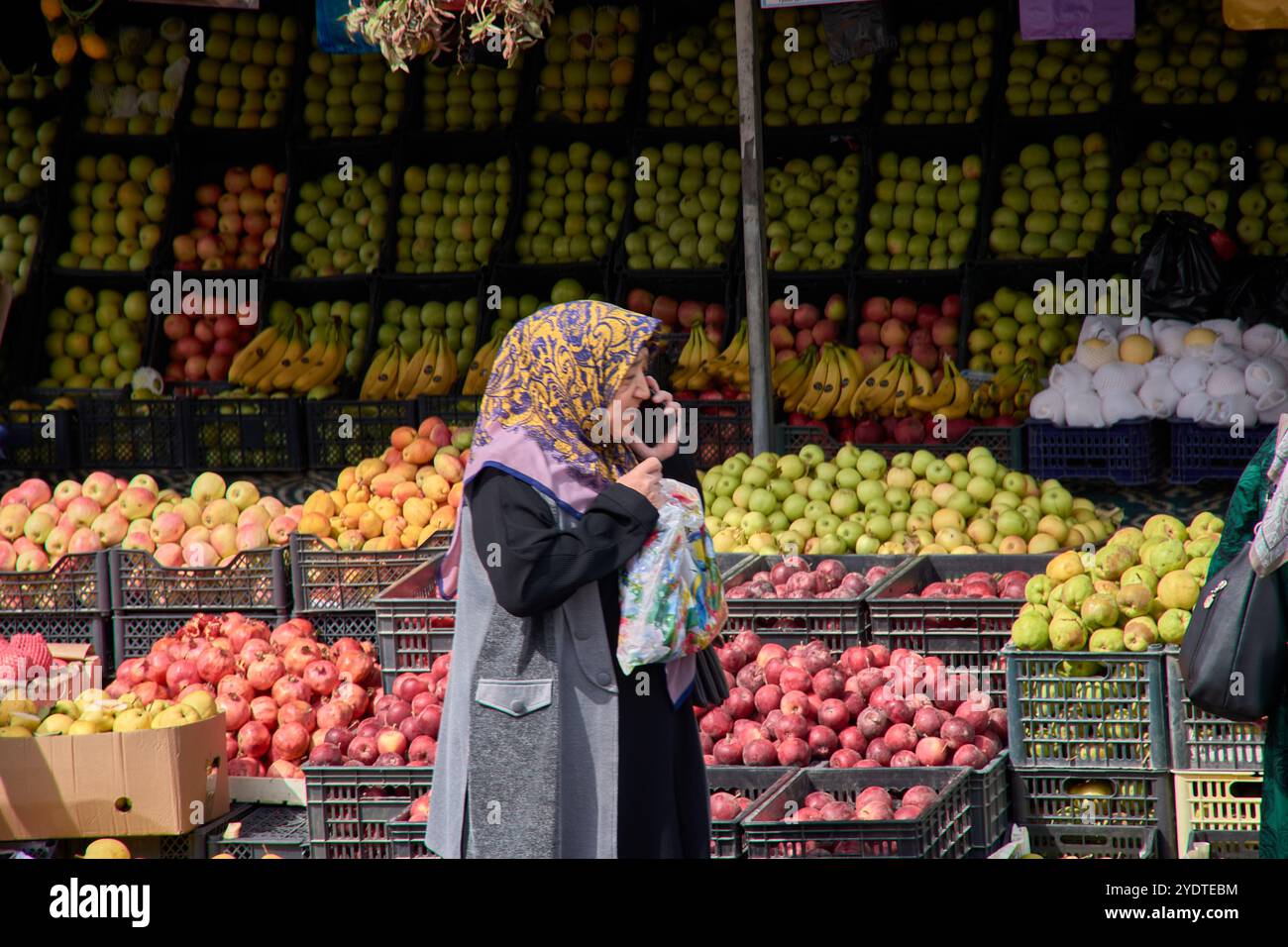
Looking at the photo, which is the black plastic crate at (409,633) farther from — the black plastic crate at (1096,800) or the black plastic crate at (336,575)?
the black plastic crate at (1096,800)

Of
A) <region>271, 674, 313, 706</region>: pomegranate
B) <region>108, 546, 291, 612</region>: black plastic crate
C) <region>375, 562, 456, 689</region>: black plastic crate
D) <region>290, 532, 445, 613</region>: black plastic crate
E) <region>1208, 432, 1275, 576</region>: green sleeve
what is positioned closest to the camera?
<region>1208, 432, 1275, 576</region>: green sleeve

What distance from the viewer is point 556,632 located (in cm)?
321

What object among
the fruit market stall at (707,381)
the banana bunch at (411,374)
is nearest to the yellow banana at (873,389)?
the fruit market stall at (707,381)

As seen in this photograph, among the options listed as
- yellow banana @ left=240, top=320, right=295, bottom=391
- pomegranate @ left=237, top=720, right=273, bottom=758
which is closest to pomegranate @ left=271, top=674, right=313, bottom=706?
pomegranate @ left=237, top=720, right=273, bottom=758

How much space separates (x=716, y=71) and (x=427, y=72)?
5.16 ft

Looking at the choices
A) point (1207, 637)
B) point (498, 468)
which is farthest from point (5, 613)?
point (1207, 637)

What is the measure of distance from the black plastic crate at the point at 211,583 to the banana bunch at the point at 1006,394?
3332 mm

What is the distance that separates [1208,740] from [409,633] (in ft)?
7.71

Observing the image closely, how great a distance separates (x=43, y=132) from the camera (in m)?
8.96

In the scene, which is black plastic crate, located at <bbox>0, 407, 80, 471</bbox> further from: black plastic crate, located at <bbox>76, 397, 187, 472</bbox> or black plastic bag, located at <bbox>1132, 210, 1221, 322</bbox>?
black plastic bag, located at <bbox>1132, 210, 1221, 322</bbox>

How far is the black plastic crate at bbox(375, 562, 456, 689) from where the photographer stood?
508 cm

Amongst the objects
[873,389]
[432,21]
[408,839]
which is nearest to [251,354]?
[873,389]

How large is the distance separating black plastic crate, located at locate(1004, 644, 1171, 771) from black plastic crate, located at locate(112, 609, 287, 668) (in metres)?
2.84

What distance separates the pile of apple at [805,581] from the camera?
205 inches
